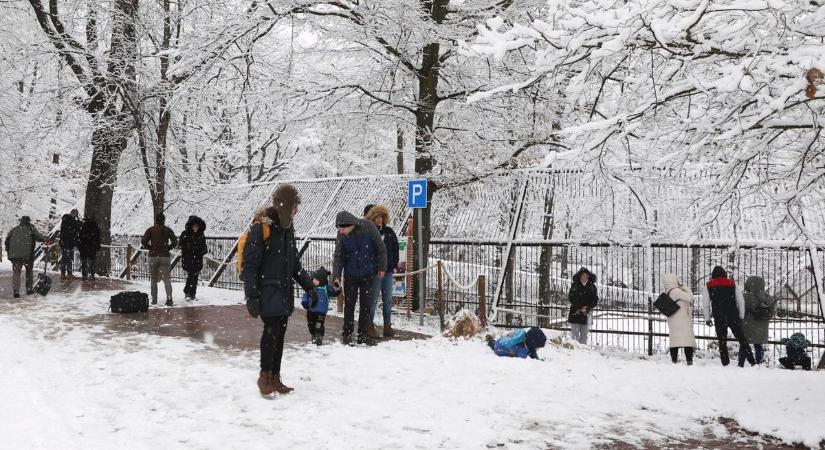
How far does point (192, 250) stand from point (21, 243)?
369cm

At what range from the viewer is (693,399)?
6.32 m

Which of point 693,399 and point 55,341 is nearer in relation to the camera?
point 693,399

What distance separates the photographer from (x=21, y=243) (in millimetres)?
13195

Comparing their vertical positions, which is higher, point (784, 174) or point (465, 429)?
point (784, 174)

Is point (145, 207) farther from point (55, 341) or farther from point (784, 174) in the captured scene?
point (784, 174)

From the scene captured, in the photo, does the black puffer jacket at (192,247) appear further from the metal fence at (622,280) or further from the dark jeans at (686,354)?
the dark jeans at (686,354)

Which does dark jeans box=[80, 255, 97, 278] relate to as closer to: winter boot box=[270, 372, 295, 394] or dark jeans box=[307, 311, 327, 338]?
dark jeans box=[307, 311, 327, 338]

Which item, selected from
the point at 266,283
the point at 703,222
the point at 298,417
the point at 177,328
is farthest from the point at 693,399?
the point at 177,328

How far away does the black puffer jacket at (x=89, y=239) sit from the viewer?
16.5 m

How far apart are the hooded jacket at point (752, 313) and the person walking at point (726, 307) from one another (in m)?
0.37

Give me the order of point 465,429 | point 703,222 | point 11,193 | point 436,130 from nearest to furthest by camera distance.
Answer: point 465,429
point 703,222
point 436,130
point 11,193

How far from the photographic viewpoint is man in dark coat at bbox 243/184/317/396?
5.82 metres

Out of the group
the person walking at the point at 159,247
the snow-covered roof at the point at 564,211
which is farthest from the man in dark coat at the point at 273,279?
the person walking at the point at 159,247

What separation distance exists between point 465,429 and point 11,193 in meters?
24.1
